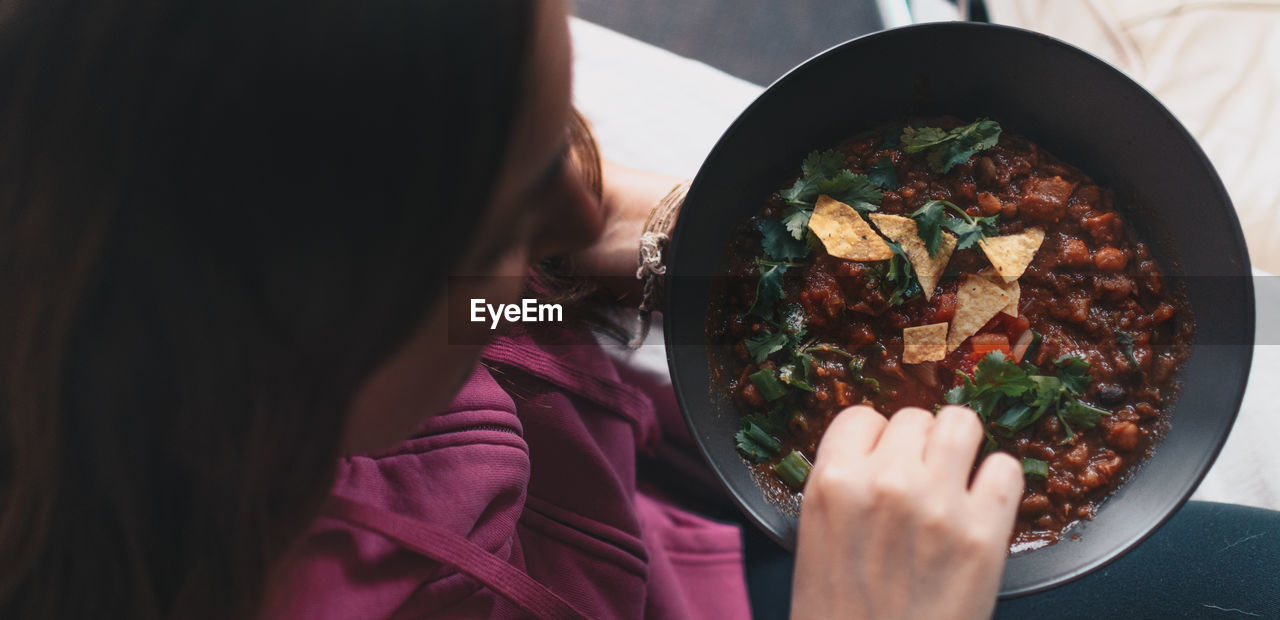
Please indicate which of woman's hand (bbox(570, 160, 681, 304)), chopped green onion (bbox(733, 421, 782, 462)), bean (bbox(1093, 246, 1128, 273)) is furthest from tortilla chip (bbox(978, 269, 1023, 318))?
woman's hand (bbox(570, 160, 681, 304))

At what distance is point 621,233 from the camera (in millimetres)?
1158

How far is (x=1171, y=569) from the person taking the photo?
1.03 metres

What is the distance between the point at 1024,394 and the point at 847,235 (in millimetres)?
277

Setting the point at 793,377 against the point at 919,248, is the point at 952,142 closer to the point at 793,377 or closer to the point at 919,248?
the point at 919,248

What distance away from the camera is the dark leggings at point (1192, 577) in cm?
100

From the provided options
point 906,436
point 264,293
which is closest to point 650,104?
point 906,436

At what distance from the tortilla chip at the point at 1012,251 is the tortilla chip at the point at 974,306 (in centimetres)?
2

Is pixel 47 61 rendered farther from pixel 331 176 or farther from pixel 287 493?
pixel 287 493

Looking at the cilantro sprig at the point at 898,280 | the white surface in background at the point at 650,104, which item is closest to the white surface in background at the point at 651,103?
the white surface in background at the point at 650,104

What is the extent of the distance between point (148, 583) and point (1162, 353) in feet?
3.55

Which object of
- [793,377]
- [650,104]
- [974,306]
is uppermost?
[650,104]

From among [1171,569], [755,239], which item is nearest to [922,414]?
[755,239]

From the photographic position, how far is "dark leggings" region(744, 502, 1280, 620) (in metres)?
1.00

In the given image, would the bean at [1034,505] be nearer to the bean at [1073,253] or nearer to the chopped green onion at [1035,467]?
the chopped green onion at [1035,467]
